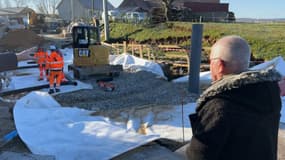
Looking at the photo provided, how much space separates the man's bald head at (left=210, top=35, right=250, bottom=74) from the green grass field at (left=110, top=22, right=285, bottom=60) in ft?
54.0

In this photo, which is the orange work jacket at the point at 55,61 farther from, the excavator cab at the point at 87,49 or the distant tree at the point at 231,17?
the distant tree at the point at 231,17

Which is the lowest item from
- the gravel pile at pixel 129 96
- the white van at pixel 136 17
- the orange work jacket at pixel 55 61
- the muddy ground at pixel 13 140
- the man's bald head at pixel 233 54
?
the gravel pile at pixel 129 96

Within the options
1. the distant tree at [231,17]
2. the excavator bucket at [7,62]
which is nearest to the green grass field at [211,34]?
the excavator bucket at [7,62]

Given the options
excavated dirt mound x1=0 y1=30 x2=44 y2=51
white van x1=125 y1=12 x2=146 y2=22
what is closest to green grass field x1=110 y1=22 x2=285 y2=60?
white van x1=125 y1=12 x2=146 y2=22

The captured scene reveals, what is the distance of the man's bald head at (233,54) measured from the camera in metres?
1.91

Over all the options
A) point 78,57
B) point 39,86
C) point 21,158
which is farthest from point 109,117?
point 78,57

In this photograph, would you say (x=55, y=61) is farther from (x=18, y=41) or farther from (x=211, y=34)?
(x=18, y=41)

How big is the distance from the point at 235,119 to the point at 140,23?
1333 inches

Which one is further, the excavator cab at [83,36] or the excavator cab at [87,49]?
the excavator cab at [83,36]

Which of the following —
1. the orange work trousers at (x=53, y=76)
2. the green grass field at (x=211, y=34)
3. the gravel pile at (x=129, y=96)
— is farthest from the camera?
the green grass field at (x=211, y=34)

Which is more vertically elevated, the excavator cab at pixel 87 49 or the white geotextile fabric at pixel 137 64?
the excavator cab at pixel 87 49

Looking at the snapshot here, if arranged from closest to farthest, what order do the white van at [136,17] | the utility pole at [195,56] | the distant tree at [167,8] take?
the utility pole at [195,56] → the distant tree at [167,8] → the white van at [136,17]

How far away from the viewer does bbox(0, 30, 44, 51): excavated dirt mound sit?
90.1 feet

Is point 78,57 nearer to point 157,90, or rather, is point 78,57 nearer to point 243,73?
point 157,90
